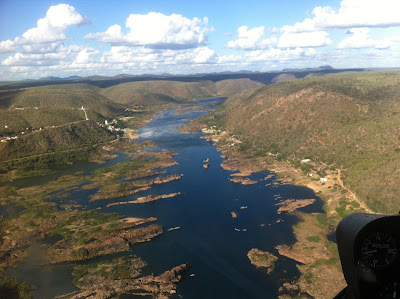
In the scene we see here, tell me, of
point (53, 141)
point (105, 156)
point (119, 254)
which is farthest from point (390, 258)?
point (53, 141)

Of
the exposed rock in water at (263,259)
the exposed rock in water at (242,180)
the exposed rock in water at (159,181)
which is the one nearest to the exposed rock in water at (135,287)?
the exposed rock in water at (263,259)

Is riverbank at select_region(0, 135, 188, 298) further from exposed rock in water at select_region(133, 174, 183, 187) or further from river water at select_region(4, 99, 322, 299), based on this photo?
river water at select_region(4, 99, 322, 299)

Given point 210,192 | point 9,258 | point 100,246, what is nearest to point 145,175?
point 210,192

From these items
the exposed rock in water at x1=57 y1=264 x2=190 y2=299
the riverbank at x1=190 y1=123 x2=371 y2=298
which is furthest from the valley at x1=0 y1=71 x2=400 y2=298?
the riverbank at x1=190 y1=123 x2=371 y2=298

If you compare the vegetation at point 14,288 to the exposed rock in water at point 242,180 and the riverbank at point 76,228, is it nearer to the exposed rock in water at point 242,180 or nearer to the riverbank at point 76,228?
the riverbank at point 76,228

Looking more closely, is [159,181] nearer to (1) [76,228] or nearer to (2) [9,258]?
(1) [76,228]

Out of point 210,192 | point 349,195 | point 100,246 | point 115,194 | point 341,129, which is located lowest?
point 100,246

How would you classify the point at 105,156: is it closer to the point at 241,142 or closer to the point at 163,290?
the point at 241,142
